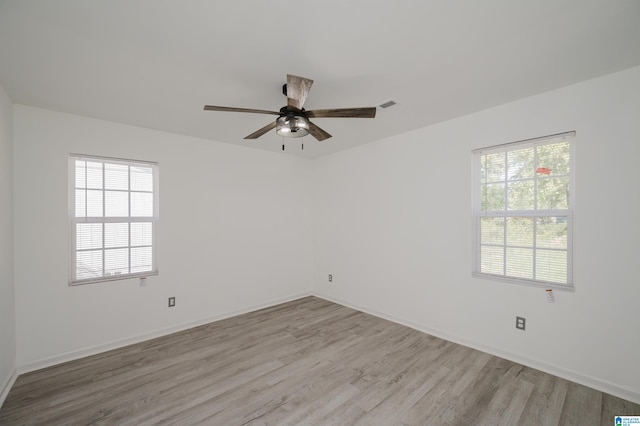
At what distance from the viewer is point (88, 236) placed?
3061mm

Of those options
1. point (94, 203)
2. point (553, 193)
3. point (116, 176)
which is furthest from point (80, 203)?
point (553, 193)

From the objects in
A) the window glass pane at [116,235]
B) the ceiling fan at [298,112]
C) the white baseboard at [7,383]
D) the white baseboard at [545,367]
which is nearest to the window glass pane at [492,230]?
the white baseboard at [545,367]

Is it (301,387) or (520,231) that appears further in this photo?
(520,231)

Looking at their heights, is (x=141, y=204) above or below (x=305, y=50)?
below

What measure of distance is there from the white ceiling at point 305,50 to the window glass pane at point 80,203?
884mm

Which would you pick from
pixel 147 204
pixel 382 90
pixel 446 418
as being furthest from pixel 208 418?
pixel 382 90

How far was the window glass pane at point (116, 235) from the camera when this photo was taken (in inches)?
125

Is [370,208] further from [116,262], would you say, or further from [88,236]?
[88,236]

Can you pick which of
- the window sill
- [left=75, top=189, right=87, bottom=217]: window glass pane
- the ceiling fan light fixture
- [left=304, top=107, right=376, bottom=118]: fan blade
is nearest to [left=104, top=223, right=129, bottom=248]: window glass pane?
[left=75, top=189, right=87, bottom=217]: window glass pane

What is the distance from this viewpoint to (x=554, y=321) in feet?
8.32

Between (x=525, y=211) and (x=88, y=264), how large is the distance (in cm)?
475

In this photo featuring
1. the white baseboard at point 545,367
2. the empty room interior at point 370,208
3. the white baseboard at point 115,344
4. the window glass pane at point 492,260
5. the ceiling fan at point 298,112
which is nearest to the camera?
the empty room interior at point 370,208

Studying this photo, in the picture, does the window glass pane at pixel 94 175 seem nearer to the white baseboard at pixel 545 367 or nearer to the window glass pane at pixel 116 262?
the window glass pane at pixel 116 262

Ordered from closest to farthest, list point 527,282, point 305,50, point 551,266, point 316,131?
point 305,50, point 316,131, point 551,266, point 527,282
